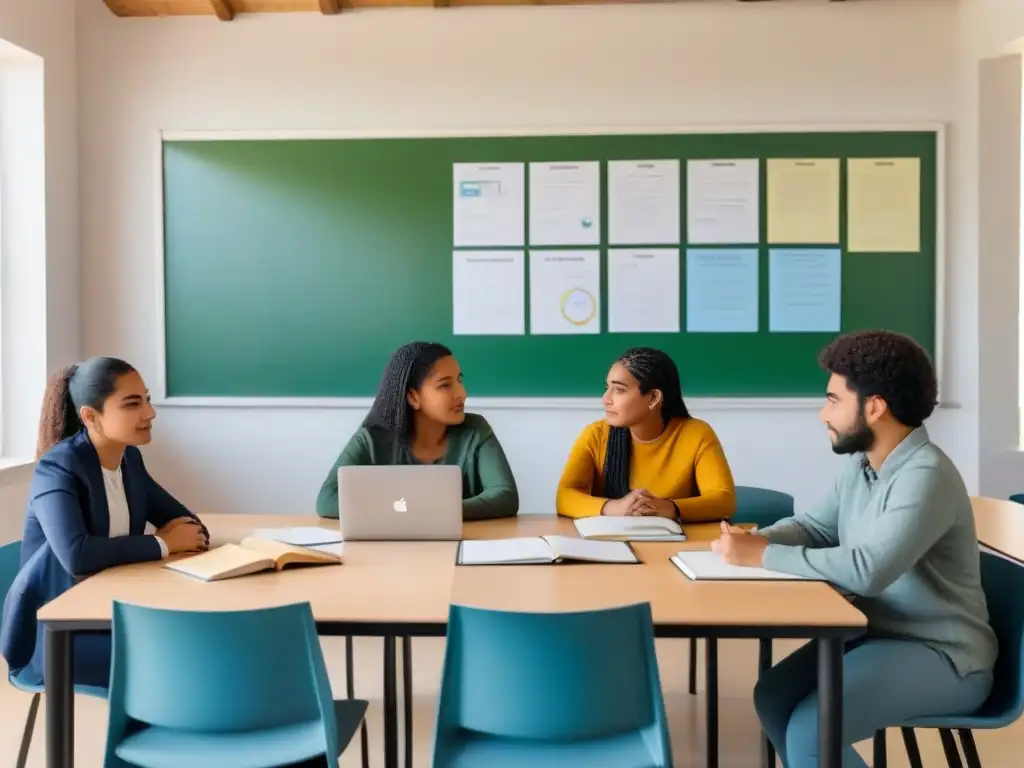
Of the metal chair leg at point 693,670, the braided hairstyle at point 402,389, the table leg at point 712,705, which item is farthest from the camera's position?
the metal chair leg at point 693,670

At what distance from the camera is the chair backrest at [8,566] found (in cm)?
231

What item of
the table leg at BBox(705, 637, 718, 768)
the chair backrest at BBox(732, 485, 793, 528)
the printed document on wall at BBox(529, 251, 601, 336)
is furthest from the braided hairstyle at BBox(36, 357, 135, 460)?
the printed document on wall at BBox(529, 251, 601, 336)

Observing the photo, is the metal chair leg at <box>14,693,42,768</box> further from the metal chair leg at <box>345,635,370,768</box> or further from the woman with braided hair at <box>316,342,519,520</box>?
the woman with braided hair at <box>316,342,519,520</box>

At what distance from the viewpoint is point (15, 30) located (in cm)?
381

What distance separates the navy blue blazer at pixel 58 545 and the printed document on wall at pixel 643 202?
2.70 metres

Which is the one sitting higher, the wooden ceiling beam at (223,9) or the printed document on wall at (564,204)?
the wooden ceiling beam at (223,9)

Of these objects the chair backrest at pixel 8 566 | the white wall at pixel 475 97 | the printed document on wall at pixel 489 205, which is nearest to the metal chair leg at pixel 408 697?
the chair backrest at pixel 8 566

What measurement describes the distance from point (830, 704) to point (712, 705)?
994 mm

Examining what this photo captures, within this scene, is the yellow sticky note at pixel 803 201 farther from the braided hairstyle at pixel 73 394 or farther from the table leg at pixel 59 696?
the table leg at pixel 59 696

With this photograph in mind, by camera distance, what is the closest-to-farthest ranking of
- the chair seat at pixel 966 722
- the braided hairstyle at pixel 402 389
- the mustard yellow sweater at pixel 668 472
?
the chair seat at pixel 966 722 < the mustard yellow sweater at pixel 668 472 < the braided hairstyle at pixel 402 389

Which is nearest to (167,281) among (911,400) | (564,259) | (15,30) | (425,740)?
(15,30)

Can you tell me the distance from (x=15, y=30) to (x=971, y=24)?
13.6ft

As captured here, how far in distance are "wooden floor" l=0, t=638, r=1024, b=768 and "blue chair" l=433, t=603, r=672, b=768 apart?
1.01 m

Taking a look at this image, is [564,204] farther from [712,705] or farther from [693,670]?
[712,705]
